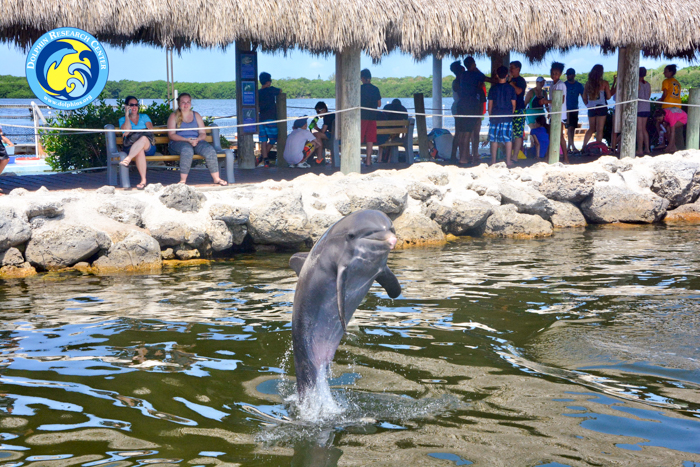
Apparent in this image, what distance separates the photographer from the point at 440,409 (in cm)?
397

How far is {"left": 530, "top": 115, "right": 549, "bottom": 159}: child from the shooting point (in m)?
14.0

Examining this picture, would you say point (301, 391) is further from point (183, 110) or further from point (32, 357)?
point (183, 110)

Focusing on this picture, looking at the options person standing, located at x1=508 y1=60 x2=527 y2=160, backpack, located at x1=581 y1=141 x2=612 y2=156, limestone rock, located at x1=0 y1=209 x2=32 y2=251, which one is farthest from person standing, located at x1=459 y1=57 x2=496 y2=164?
limestone rock, located at x1=0 y1=209 x2=32 y2=251

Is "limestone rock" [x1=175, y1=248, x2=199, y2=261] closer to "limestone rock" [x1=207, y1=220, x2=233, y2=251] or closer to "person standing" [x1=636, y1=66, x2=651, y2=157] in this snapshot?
"limestone rock" [x1=207, y1=220, x2=233, y2=251]

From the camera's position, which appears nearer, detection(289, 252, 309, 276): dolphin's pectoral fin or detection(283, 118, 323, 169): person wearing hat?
detection(289, 252, 309, 276): dolphin's pectoral fin

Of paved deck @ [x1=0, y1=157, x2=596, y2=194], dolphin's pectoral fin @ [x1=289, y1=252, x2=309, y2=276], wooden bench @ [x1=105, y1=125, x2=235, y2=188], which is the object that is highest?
wooden bench @ [x1=105, y1=125, x2=235, y2=188]

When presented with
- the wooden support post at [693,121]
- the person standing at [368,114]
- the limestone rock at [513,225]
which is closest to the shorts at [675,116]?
the wooden support post at [693,121]

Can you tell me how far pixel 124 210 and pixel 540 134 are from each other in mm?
8705

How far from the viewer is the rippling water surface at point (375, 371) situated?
352 cm

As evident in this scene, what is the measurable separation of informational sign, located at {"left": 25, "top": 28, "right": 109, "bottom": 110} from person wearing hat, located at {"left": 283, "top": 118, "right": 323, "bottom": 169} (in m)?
3.94

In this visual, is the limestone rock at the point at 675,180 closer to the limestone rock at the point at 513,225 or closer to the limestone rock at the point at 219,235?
the limestone rock at the point at 513,225

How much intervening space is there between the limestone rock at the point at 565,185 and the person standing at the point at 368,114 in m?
3.47

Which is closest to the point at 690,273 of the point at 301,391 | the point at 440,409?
the point at 440,409

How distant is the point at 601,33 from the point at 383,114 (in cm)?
425
